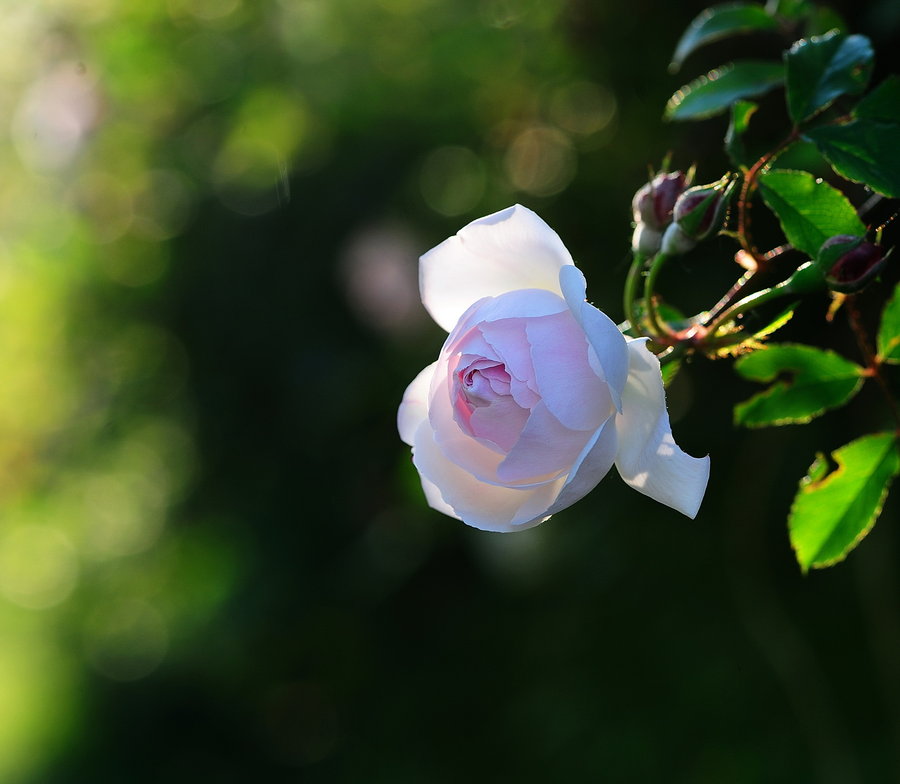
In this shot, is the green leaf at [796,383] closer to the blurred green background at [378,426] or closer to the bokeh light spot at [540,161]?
the blurred green background at [378,426]

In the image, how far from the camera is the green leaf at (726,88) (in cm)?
55

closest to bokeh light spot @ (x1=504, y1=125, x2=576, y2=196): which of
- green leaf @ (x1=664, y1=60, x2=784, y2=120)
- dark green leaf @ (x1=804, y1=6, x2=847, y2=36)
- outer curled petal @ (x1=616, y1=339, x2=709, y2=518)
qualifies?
dark green leaf @ (x1=804, y1=6, x2=847, y2=36)

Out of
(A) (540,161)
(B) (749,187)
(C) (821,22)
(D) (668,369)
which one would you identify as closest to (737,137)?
(B) (749,187)

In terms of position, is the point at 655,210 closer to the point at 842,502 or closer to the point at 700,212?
the point at 700,212

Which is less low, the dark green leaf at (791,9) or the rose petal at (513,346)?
the dark green leaf at (791,9)

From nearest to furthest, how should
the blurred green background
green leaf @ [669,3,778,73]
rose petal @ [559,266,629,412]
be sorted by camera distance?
rose petal @ [559,266,629,412]
green leaf @ [669,3,778,73]
the blurred green background

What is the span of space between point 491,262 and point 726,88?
211 mm

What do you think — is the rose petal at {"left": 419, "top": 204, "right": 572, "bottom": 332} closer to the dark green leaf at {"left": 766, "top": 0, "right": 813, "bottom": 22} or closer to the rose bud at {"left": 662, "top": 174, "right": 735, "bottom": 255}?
the rose bud at {"left": 662, "top": 174, "right": 735, "bottom": 255}

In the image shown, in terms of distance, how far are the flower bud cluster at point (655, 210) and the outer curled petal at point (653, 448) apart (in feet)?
0.30

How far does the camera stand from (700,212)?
16.9 inches

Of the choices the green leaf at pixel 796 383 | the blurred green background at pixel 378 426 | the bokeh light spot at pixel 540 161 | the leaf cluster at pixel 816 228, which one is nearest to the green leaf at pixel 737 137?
the leaf cluster at pixel 816 228

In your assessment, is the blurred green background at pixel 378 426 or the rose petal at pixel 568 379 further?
the blurred green background at pixel 378 426

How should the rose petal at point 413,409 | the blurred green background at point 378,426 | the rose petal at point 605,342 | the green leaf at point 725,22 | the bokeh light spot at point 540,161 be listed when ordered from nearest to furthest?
the rose petal at point 605,342, the rose petal at point 413,409, the green leaf at point 725,22, the blurred green background at point 378,426, the bokeh light spot at point 540,161

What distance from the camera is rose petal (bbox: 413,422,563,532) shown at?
0.43 metres
